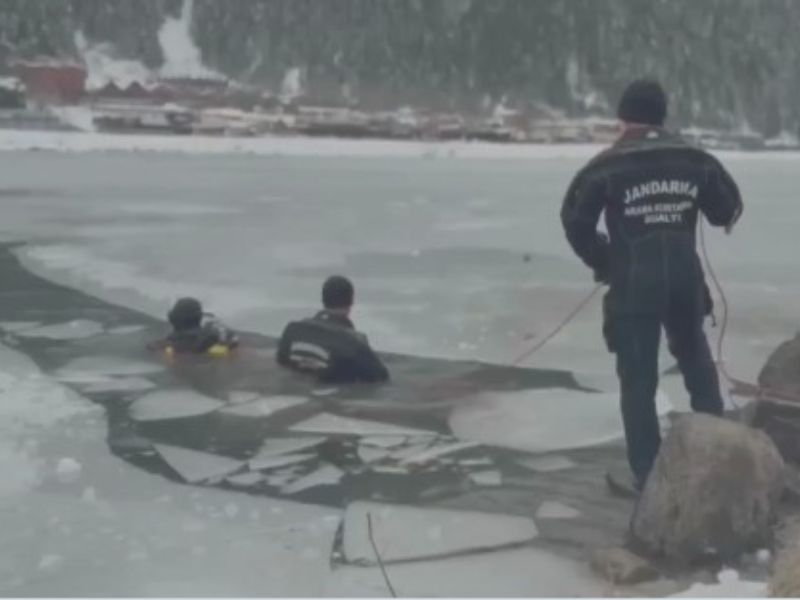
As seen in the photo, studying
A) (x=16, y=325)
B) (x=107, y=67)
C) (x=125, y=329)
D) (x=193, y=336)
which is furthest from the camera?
(x=107, y=67)

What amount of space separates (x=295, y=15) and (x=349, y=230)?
6969 cm

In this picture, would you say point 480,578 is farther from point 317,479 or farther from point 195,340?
point 195,340

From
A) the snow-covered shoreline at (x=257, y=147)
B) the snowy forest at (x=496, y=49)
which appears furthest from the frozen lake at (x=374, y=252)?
the snowy forest at (x=496, y=49)

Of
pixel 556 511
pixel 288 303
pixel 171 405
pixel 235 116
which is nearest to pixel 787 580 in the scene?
pixel 556 511

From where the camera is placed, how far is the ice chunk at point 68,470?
5668 mm

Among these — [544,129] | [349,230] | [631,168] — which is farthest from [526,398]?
[544,129]

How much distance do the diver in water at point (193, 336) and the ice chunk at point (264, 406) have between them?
1.32 m

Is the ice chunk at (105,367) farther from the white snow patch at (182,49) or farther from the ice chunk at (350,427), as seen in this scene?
the white snow patch at (182,49)

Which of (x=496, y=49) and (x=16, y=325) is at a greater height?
(x=496, y=49)

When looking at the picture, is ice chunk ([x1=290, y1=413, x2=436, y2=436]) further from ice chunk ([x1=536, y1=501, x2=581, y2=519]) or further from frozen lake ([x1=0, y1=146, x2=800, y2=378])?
frozen lake ([x1=0, y1=146, x2=800, y2=378])

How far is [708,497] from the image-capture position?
4.63 m

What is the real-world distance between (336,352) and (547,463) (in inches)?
72.0

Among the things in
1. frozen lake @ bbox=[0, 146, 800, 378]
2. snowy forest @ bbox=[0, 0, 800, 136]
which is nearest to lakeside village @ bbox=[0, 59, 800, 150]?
snowy forest @ bbox=[0, 0, 800, 136]

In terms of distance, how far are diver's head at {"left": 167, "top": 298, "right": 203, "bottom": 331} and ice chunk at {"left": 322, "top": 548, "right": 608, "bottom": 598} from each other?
13.7 feet
